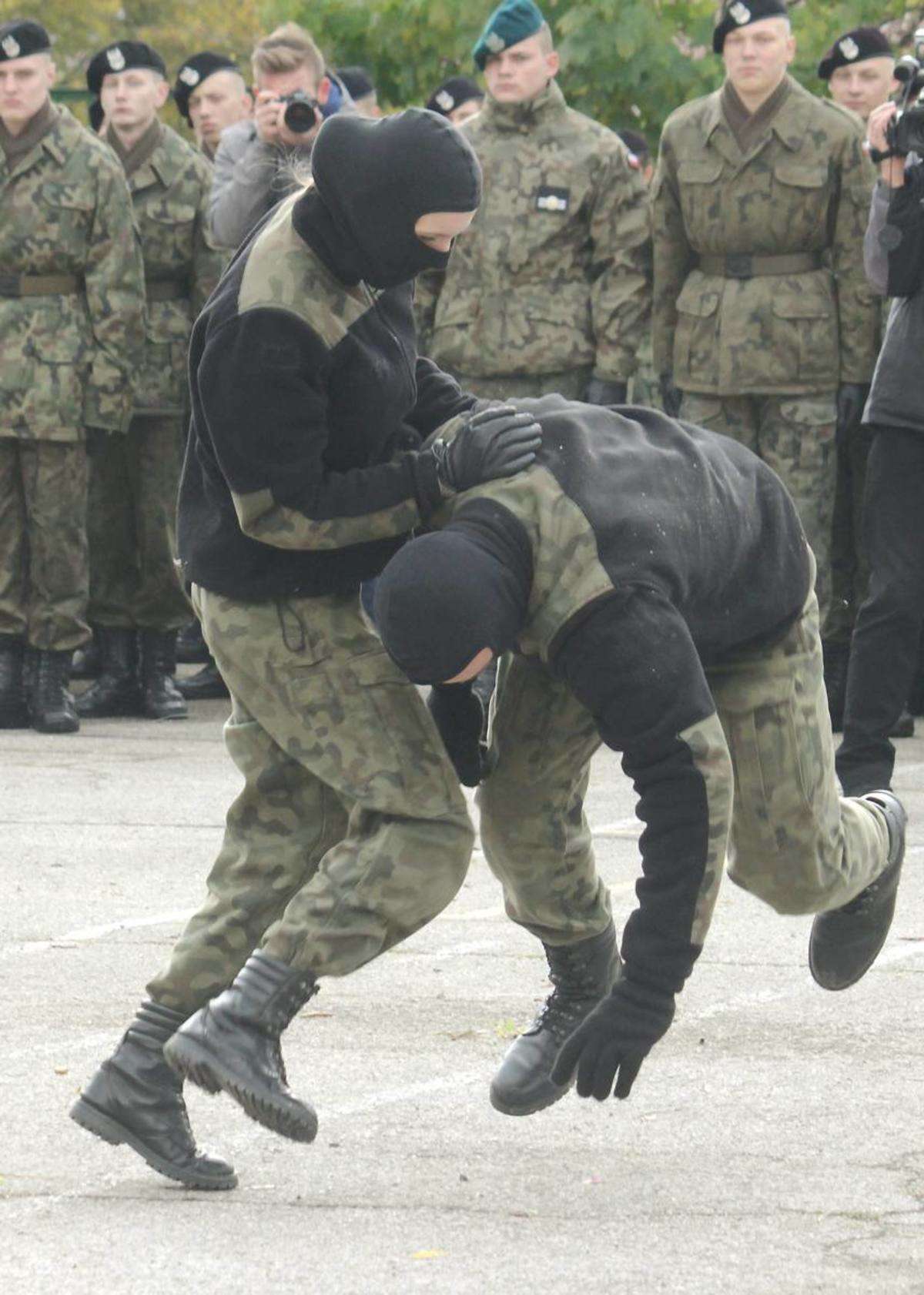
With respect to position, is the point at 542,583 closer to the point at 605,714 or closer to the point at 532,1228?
the point at 605,714

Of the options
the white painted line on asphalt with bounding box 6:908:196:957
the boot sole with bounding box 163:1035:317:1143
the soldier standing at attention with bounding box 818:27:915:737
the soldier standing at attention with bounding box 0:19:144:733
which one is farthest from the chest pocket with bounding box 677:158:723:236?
the boot sole with bounding box 163:1035:317:1143

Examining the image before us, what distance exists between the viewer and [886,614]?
7.39 meters

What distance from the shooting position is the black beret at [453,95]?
12.1 m

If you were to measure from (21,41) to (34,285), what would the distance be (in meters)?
0.87

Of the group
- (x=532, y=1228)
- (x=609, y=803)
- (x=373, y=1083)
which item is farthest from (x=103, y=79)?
(x=532, y=1228)

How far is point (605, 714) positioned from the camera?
13.1ft

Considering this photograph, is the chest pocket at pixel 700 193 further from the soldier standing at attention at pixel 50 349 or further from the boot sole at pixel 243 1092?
the boot sole at pixel 243 1092

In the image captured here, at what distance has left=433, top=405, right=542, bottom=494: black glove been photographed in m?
4.12

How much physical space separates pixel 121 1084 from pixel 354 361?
121 centimetres

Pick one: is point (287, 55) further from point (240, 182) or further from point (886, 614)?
point (886, 614)

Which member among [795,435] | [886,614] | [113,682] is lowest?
[113,682]

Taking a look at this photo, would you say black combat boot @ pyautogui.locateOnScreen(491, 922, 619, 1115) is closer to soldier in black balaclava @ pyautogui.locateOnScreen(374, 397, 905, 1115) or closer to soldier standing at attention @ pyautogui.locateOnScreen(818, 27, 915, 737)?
soldier in black balaclava @ pyautogui.locateOnScreen(374, 397, 905, 1115)

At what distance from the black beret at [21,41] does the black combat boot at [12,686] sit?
209 centimetres

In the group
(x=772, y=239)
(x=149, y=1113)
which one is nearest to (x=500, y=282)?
(x=772, y=239)
